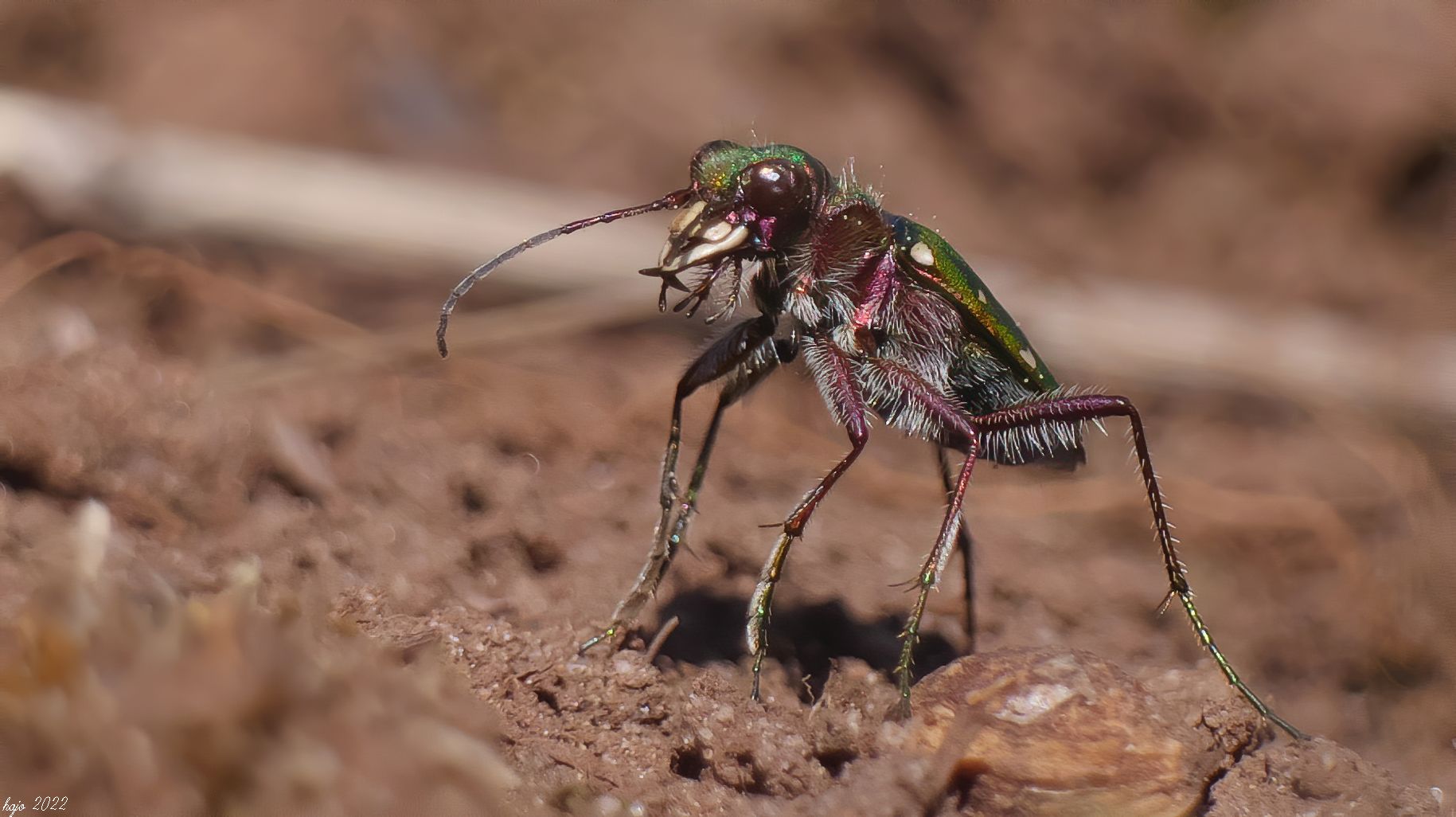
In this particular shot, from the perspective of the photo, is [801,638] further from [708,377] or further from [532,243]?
[532,243]

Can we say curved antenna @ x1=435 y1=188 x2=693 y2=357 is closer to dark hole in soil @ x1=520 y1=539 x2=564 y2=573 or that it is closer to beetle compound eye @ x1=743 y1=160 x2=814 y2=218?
beetle compound eye @ x1=743 y1=160 x2=814 y2=218

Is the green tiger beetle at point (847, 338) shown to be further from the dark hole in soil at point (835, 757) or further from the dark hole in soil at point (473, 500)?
the dark hole in soil at point (473, 500)

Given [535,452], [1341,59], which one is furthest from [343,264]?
[1341,59]

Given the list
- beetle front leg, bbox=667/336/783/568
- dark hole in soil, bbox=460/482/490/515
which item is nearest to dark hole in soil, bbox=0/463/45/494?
dark hole in soil, bbox=460/482/490/515

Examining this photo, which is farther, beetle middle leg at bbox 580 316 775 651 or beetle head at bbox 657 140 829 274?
beetle middle leg at bbox 580 316 775 651

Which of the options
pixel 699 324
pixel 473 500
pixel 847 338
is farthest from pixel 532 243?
pixel 699 324

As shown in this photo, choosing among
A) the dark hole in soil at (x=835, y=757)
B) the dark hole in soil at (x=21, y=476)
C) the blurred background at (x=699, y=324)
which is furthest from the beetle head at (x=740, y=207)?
the dark hole in soil at (x=21, y=476)

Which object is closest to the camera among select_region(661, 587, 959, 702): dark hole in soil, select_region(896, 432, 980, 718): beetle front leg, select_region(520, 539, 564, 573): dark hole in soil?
select_region(896, 432, 980, 718): beetle front leg
